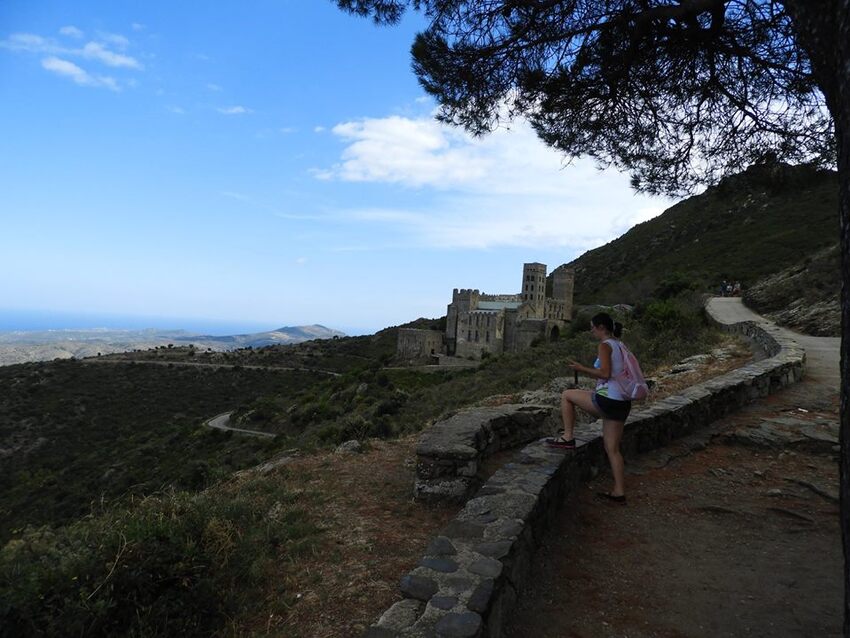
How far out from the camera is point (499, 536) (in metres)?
3.76

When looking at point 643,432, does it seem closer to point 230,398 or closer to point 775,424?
point 775,424

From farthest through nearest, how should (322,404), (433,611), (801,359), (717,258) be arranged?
(717,258)
(322,404)
(801,359)
(433,611)

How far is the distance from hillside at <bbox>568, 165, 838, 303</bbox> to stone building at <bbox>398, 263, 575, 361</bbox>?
8.55m

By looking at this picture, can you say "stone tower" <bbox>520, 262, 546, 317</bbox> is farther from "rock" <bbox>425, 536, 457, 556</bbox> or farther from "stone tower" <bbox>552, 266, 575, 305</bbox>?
"rock" <bbox>425, 536, 457, 556</bbox>

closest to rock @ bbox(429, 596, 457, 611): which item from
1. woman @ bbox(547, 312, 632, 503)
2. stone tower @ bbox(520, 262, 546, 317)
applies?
woman @ bbox(547, 312, 632, 503)

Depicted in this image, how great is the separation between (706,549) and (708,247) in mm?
67103

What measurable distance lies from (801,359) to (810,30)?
405 inches

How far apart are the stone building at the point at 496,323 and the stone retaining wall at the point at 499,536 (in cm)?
4446

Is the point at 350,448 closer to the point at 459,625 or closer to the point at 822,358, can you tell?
the point at 459,625

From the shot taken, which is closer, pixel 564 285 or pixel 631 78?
pixel 631 78

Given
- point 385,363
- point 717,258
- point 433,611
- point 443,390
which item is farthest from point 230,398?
point 717,258

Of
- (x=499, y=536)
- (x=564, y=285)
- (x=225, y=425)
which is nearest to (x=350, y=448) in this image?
(x=499, y=536)

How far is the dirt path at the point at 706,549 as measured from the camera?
3.49m

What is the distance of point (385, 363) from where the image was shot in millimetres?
57625
